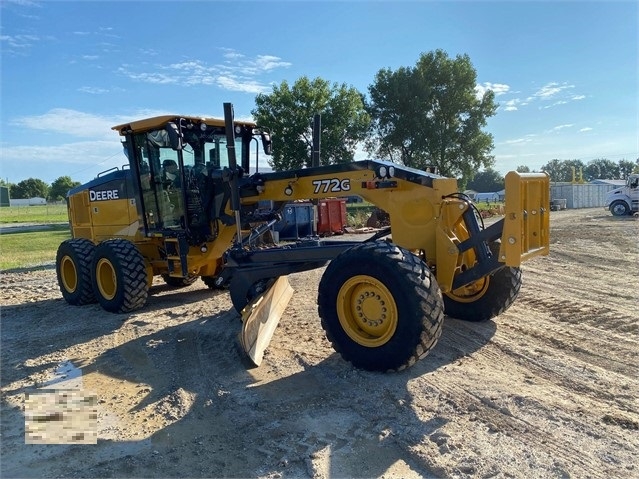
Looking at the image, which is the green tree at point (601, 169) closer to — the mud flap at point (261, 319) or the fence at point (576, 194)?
the fence at point (576, 194)

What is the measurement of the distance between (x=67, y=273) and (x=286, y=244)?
456 centimetres

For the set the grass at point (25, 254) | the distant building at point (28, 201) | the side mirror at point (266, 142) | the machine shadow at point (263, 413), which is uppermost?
the distant building at point (28, 201)

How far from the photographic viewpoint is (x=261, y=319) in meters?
5.90

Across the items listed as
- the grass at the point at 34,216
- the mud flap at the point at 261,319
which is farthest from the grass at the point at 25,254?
the grass at the point at 34,216

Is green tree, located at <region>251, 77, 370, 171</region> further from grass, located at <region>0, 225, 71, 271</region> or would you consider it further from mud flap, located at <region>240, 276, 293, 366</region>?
mud flap, located at <region>240, 276, 293, 366</region>

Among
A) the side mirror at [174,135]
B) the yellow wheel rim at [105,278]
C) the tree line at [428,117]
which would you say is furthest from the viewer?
the tree line at [428,117]

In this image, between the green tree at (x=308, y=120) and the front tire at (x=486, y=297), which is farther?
the green tree at (x=308, y=120)

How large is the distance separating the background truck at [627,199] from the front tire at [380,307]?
26.3 m

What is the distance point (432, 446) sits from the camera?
3531 mm

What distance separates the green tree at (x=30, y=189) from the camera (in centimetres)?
10469

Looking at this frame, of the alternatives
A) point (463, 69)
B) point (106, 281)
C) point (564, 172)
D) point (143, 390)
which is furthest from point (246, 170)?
point (564, 172)

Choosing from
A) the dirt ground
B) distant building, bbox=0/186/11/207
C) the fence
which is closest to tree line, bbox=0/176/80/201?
distant building, bbox=0/186/11/207

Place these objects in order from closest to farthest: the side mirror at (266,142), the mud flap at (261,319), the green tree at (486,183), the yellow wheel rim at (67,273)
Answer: the mud flap at (261,319), the side mirror at (266,142), the yellow wheel rim at (67,273), the green tree at (486,183)

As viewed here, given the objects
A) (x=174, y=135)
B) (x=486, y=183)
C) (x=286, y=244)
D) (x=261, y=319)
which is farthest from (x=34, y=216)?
A: (x=486, y=183)
